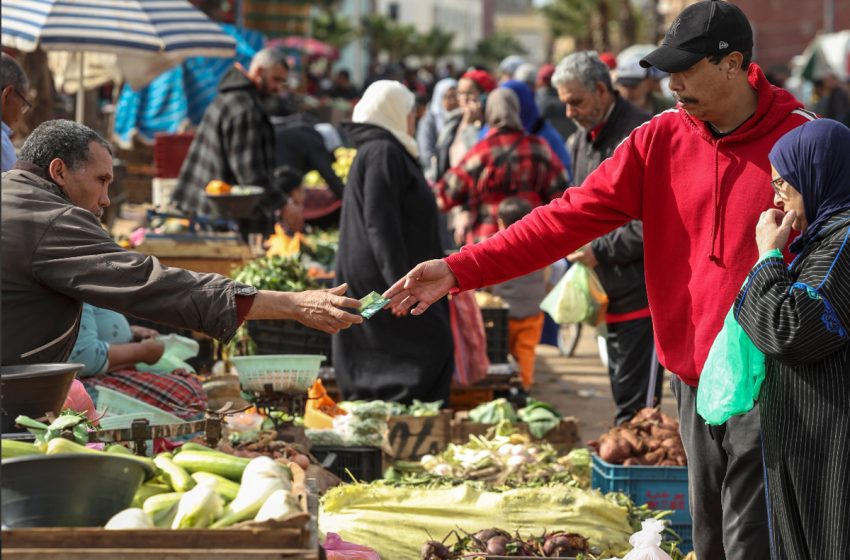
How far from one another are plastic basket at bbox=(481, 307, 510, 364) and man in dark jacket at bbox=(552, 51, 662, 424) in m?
1.57

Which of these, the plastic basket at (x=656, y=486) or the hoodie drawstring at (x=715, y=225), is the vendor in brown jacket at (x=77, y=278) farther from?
the plastic basket at (x=656, y=486)

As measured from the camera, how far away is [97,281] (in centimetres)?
412

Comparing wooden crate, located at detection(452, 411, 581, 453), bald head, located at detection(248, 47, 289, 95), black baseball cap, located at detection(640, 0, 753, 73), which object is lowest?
wooden crate, located at detection(452, 411, 581, 453)

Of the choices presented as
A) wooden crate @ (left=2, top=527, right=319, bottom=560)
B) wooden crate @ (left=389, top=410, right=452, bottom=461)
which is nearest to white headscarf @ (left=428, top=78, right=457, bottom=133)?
wooden crate @ (left=389, top=410, right=452, bottom=461)

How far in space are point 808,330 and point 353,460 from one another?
3.35 metres

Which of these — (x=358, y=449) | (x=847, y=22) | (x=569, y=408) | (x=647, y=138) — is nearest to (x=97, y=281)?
(x=647, y=138)

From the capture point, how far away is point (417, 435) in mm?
7480

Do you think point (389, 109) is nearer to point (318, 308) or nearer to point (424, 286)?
point (424, 286)

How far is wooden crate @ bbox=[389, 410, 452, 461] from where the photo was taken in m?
7.43

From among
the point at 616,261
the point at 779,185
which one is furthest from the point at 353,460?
the point at 779,185

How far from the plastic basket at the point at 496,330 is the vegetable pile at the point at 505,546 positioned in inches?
155

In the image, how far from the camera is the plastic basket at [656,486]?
6.05 meters

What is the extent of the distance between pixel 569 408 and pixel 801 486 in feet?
20.6

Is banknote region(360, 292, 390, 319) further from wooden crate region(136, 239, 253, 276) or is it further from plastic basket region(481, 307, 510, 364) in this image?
plastic basket region(481, 307, 510, 364)
